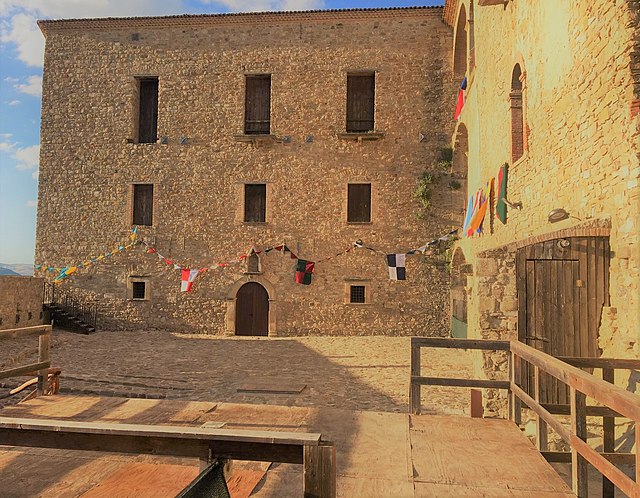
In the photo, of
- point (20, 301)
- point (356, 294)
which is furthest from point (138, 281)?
point (356, 294)

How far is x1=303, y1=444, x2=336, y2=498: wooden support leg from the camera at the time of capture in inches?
65.6

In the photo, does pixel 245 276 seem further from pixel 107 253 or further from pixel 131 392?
pixel 131 392

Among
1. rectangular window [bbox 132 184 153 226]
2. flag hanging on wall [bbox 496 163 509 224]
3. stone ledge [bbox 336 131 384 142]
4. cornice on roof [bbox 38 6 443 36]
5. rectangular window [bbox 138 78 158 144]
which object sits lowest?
flag hanging on wall [bbox 496 163 509 224]

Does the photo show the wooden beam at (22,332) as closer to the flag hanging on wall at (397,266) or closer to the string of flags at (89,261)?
the flag hanging on wall at (397,266)

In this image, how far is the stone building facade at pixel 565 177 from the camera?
12.9 ft

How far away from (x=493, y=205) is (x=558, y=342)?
11.6ft

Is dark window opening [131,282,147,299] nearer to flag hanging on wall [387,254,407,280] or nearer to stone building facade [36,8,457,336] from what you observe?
stone building facade [36,8,457,336]

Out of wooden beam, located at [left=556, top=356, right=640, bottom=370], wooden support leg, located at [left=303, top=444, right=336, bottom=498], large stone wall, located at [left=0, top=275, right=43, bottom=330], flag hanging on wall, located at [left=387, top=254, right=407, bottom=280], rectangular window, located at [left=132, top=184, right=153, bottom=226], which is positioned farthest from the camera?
rectangular window, located at [left=132, top=184, right=153, bottom=226]

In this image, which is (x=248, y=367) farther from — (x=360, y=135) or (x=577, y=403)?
(x=360, y=135)

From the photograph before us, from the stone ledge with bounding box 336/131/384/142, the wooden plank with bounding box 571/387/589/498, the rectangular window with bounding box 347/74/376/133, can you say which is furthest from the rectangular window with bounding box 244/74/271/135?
the wooden plank with bounding box 571/387/589/498

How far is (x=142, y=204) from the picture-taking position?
15211 mm

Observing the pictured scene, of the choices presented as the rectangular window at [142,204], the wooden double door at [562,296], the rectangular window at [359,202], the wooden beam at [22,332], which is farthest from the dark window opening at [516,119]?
the rectangular window at [142,204]

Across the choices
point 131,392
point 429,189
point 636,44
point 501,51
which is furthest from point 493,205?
point 131,392

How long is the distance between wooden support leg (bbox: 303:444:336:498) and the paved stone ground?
5.22 meters
